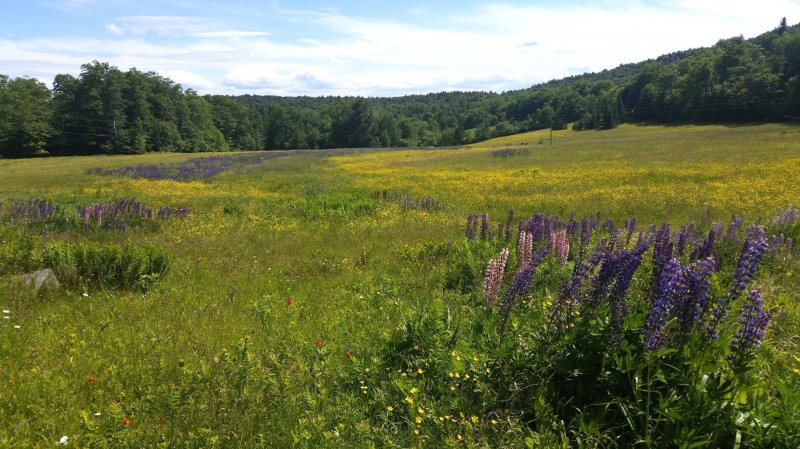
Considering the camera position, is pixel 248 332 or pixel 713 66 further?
pixel 713 66

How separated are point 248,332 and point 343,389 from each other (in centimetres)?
199

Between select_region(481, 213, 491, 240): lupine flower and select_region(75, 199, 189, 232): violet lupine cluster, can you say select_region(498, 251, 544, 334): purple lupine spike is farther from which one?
select_region(75, 199, 189, 232): violet lupine cluster

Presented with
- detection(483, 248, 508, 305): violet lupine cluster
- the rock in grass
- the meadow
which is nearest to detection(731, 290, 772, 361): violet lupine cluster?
the meadow

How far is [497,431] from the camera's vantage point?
3.59m

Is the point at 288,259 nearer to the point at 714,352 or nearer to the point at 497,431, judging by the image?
the point at 497,431

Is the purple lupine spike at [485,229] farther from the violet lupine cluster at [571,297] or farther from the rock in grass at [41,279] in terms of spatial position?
the rock in grass at [41,279]

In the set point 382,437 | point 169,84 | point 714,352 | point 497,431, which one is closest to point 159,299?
point 382,437

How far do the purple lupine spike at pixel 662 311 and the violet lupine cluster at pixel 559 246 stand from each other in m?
3.88

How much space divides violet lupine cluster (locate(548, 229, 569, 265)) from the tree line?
8047cm

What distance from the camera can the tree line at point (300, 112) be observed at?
71.7m

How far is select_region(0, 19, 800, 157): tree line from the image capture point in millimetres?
71688

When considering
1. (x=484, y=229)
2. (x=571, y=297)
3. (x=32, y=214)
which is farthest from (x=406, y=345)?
(x=32, y=214)

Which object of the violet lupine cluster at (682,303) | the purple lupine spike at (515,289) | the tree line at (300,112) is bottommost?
the purple lupine spike at (515,289)

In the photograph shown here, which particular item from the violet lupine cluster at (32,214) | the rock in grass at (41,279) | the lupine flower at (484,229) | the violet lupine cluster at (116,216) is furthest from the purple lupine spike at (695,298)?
the violet lupine cluster at (32,214)
